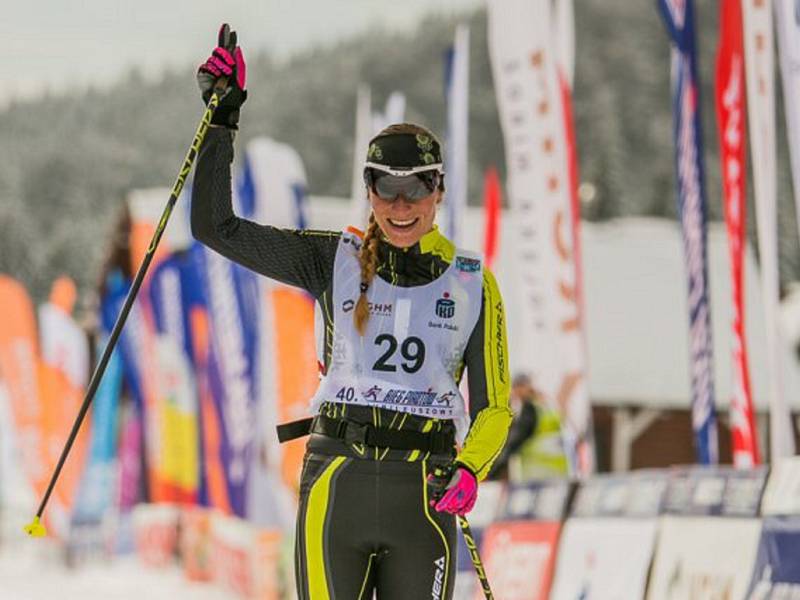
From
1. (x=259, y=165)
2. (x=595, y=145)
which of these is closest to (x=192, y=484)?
(x=259, y=165)

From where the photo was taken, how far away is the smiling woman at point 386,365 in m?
4.30

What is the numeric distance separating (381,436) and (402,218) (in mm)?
529

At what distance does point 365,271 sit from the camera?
4367mm

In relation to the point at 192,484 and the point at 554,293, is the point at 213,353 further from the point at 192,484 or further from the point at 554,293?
the point at 554,293

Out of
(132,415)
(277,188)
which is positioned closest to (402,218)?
Answer: (277,188)

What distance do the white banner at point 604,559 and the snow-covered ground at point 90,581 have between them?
26.3ft

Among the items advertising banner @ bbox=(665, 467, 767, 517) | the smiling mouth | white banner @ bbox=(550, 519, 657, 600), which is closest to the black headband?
the smiling mouth

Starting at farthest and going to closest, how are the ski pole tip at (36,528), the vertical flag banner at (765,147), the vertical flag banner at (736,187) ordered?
1. the vertical flag banner at (736,187)
2. the vertical flag banner at (765,147)
3. the ski pole tip at (36,528)

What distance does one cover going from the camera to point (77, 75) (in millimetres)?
131625

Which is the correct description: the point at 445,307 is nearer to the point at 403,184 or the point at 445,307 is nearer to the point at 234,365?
the point at 403,184

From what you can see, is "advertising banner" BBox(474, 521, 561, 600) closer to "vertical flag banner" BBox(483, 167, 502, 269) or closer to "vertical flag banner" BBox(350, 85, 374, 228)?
"vertical flag banner" BBox(350, 85, 374, 228)

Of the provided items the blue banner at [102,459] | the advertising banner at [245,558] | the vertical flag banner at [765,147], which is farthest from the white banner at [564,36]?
the blue banner at [102,459]

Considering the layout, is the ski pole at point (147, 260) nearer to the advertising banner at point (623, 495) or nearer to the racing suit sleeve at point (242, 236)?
the racing suit sleeve at point (242, 236)

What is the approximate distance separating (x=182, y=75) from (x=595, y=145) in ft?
A: 152
